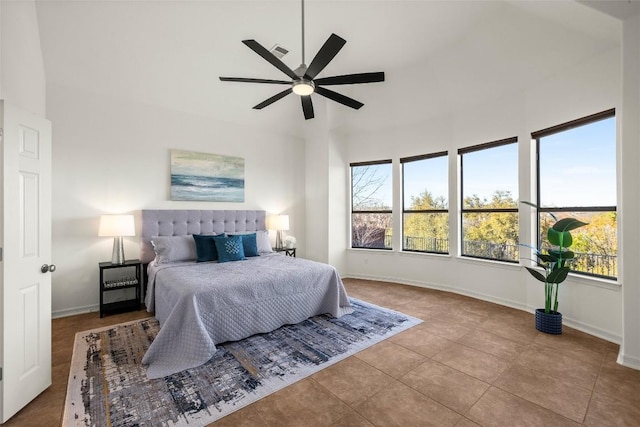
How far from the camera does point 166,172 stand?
14.4 ft

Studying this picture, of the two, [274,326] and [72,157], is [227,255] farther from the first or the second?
[72,157]

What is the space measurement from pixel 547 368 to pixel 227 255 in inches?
142

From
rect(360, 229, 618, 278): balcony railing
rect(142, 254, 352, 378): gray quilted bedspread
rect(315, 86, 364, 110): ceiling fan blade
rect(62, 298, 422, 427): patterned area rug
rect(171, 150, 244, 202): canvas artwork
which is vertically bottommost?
rect(62, 298, 422, 427): patterned area rug

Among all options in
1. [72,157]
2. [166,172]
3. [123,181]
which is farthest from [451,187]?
[72,157]

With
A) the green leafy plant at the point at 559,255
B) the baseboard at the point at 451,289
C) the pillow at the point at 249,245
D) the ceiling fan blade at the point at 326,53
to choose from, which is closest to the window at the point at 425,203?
the baseboard at the point at 451,289

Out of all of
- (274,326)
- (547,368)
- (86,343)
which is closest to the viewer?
(547,368)

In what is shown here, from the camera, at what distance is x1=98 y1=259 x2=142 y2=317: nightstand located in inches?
143

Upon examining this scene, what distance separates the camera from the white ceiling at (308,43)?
306 cm

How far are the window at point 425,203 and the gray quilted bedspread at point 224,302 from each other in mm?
2157

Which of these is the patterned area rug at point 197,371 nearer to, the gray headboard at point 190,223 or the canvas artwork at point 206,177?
the gray headboard at point 190,223

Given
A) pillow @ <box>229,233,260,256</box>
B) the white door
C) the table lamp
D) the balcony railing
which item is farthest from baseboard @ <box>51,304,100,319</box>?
the balcony railing

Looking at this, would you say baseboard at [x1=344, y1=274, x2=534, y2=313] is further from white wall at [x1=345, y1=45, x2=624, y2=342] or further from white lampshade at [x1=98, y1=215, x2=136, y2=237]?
white lampshade at [x1=98, y1=215, x2=136, y2=237]

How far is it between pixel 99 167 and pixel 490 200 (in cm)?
557

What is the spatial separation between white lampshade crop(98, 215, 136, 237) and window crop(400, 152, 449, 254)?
436 centimetres
